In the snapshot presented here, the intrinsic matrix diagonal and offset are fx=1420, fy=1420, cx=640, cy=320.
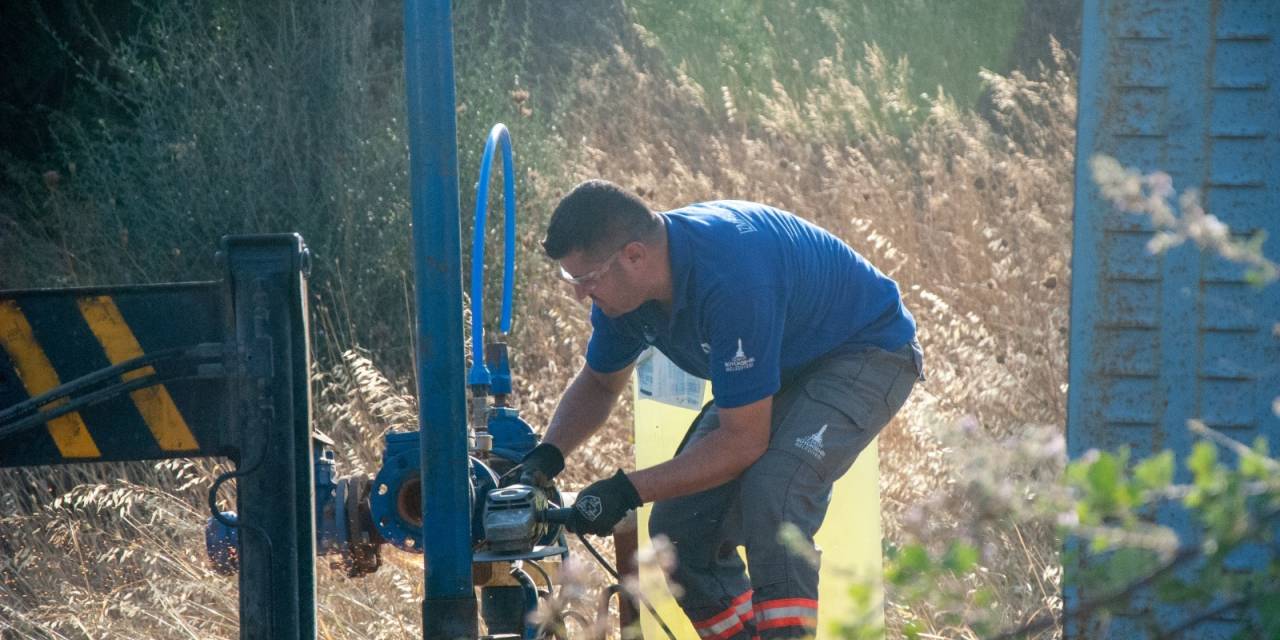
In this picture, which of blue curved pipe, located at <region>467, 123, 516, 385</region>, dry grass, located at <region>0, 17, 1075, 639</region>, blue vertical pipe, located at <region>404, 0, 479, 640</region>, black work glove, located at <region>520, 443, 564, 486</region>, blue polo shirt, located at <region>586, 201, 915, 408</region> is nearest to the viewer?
blue vertical pipe, located at <region>404, 0, 479, 640</region>

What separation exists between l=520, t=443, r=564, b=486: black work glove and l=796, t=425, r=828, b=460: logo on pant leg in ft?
1.86

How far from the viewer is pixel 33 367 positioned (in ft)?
6.90

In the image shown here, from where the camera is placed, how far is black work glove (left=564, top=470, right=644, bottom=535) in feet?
9.80

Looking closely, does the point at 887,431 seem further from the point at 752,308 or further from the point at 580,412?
the point at 752,308

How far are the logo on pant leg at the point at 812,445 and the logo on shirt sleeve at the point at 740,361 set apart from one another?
0.27m

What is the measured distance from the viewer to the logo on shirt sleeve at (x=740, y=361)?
126 inches

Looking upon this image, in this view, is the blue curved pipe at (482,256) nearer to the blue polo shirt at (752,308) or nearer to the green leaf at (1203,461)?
the blue polo shirt at (752,308)

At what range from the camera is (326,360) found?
20.1ft

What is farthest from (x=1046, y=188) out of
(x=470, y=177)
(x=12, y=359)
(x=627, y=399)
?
(x=12, y=359)

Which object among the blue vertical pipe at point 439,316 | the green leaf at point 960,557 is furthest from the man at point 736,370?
the green leaf at point 960,557

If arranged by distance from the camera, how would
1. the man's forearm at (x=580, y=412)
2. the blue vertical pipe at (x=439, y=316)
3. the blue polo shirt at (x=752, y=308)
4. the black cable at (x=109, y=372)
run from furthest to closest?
the man's forearm at (x=580, y=412) < the blue polo shirt at (x=752, y=308) < the blue vertical pipe at (x=439, y=316) < the black cable at (x=109, y=372)

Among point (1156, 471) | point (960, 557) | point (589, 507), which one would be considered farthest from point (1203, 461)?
point (589, 507)

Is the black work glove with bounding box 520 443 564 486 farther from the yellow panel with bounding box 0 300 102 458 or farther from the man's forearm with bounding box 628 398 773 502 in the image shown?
the yellow panel with bounding box 0 300 102 458

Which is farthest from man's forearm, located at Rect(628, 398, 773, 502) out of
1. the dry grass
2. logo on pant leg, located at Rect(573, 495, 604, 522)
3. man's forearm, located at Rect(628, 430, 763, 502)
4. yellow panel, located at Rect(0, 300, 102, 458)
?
yellow panel, located at Rect(0, 300, 102, 458)
